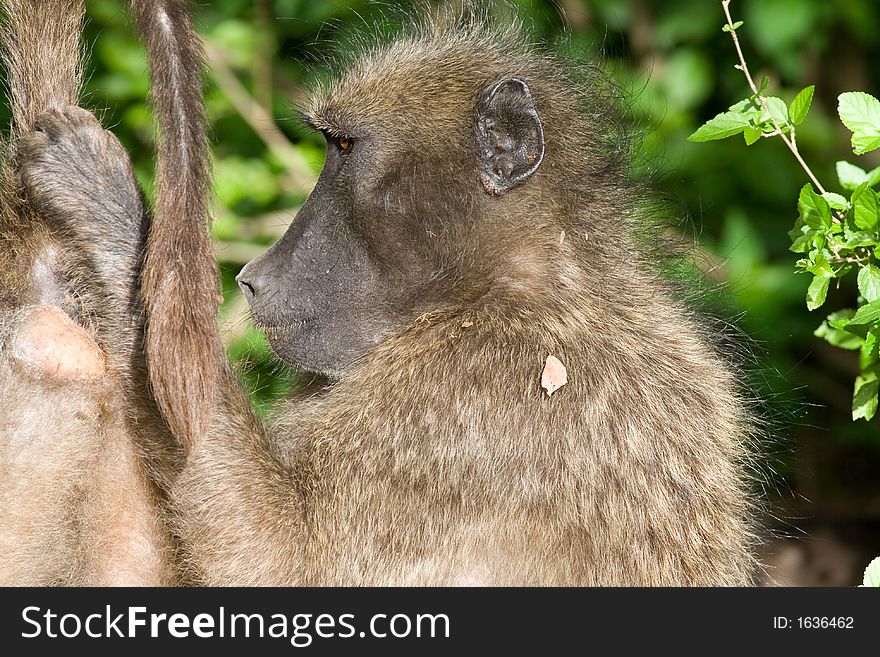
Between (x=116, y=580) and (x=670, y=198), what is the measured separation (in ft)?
6.68

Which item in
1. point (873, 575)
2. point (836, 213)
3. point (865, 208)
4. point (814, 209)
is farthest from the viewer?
point (836, 213)

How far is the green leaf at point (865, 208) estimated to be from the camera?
2.53m

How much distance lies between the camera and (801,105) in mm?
2674

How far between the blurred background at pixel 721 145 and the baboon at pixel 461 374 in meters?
1.60

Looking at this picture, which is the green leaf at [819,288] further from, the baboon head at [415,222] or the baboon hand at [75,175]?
the baboon hand at [75,175]

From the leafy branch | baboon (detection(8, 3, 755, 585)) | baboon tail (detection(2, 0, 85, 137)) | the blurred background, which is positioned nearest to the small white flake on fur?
baboon (detection(8, 3, 755, 585))

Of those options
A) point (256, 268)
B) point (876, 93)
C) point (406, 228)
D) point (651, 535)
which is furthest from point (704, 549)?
point (876, 93)

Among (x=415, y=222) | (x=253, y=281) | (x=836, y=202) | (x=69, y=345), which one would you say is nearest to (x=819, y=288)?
(x=836, y=202)

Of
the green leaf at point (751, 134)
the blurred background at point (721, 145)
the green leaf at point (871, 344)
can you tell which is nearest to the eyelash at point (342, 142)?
the green leaf at point (751, 134)

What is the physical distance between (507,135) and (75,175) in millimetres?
1152

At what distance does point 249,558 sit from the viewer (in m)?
2.74

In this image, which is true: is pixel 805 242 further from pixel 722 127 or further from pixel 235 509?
pixel 235 509

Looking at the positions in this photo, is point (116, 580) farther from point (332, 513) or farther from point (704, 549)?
point (704, 549)

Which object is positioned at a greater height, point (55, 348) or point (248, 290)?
point (248, 290)
